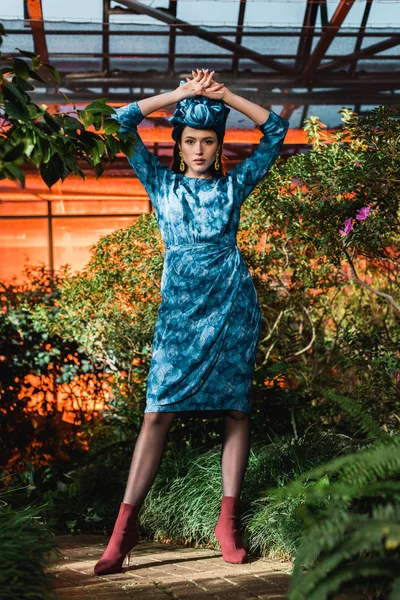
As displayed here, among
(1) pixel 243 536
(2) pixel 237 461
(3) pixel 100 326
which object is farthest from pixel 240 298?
(3) pixel 100 326

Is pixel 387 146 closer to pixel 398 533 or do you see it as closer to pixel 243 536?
pixel 243 536

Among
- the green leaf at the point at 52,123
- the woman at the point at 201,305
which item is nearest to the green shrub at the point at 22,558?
the woman at the point at 201,305

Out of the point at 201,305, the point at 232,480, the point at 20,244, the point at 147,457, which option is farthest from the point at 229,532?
the point at 20,244

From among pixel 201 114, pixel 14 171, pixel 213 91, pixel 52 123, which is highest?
pixel 213 91

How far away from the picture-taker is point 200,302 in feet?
10.9

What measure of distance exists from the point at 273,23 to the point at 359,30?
2.62ft

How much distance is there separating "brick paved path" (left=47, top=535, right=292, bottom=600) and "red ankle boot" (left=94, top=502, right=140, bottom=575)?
0.03m

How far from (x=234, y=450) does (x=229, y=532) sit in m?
0.33

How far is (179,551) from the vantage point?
3.66m

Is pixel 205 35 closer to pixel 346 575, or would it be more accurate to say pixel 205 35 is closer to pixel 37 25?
pixel 37 25

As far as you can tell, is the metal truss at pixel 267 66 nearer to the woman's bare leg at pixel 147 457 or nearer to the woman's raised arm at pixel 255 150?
the woman's raised arm at pixel 255 150

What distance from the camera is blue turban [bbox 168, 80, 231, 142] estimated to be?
3.41m

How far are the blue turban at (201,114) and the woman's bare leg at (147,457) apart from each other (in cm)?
121

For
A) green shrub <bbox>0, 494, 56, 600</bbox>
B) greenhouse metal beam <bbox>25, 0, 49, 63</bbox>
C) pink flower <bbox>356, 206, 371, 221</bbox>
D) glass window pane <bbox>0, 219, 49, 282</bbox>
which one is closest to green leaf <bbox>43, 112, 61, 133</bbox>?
green shrub <bbox>0, 494, 56, 600</bbox>
